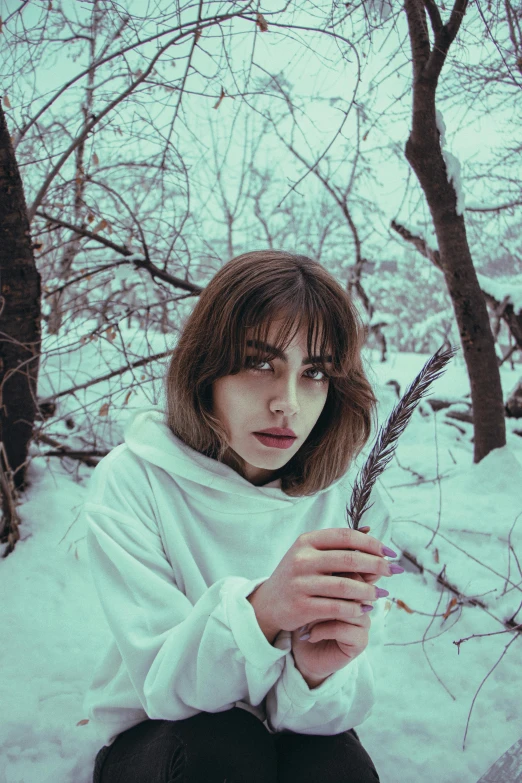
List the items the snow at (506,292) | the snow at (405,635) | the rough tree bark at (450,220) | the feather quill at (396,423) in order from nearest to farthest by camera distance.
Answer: the feather quill at (396,423) → the snow at (405,635) → the rough tree bark at (450,220) → the snow at (506,292)

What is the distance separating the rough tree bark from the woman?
1401 millimetres

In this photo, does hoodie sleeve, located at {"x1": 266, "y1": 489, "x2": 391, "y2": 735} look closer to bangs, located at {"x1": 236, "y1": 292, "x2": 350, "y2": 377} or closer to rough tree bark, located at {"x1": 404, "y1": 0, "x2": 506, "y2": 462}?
bangs, located at {"x1": 236, "y1": 292, "x2": 350, "y2": 377}

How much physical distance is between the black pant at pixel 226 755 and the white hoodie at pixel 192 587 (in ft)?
0.12

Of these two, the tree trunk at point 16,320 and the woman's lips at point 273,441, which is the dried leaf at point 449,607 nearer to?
the woman's lips at point 273,441

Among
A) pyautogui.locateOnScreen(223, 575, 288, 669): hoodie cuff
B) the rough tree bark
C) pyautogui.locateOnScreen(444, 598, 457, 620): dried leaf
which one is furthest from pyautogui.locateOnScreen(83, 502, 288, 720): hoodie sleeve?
the rough tree bark

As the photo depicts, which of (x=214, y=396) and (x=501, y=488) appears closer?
(x=214, y=396)

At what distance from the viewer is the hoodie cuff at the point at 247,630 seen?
0.88 m

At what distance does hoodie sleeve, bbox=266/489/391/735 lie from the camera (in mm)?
960

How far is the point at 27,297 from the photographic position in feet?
6.69

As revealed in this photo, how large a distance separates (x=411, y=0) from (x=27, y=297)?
1.83 meters

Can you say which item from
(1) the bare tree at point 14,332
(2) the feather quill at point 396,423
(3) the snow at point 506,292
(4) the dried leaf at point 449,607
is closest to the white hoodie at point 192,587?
(2) the feather quill at point 396,423

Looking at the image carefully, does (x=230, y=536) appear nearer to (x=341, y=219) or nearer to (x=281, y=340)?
(x=281, y=340)

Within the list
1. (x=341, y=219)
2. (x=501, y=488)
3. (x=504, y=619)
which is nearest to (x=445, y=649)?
(x=504, y=619)

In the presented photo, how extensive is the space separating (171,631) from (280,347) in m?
0.55
